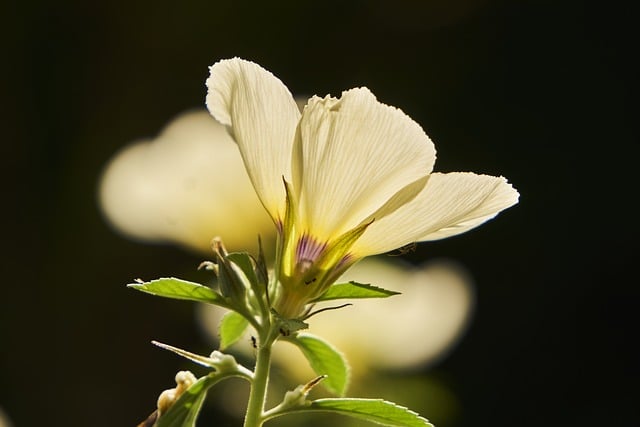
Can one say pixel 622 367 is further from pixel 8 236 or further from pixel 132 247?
pixel 8 236

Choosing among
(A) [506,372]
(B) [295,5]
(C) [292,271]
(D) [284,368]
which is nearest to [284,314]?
(C) [292,271]

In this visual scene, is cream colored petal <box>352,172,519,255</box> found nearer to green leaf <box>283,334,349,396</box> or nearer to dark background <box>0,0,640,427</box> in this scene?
A: green leaf <box>283,334,349,396</box>

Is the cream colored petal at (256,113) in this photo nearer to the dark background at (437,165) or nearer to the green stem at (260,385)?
the green stem at (260,385)

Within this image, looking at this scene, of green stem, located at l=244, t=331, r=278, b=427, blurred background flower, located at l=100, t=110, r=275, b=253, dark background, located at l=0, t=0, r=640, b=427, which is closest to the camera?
green stem, located at l=244, t=331, r=278, b=427

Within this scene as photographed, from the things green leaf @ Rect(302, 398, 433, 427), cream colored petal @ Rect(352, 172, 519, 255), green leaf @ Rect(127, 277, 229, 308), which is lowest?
green leaf @ Rect(302, 398, 433, 427)

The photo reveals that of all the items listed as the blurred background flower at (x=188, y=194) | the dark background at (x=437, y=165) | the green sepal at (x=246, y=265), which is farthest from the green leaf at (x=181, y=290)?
the dark background at (x=437, y=165)

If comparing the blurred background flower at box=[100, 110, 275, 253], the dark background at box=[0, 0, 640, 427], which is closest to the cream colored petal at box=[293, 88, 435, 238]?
the blurred background flower at box=[100, 110, 275, 253]
